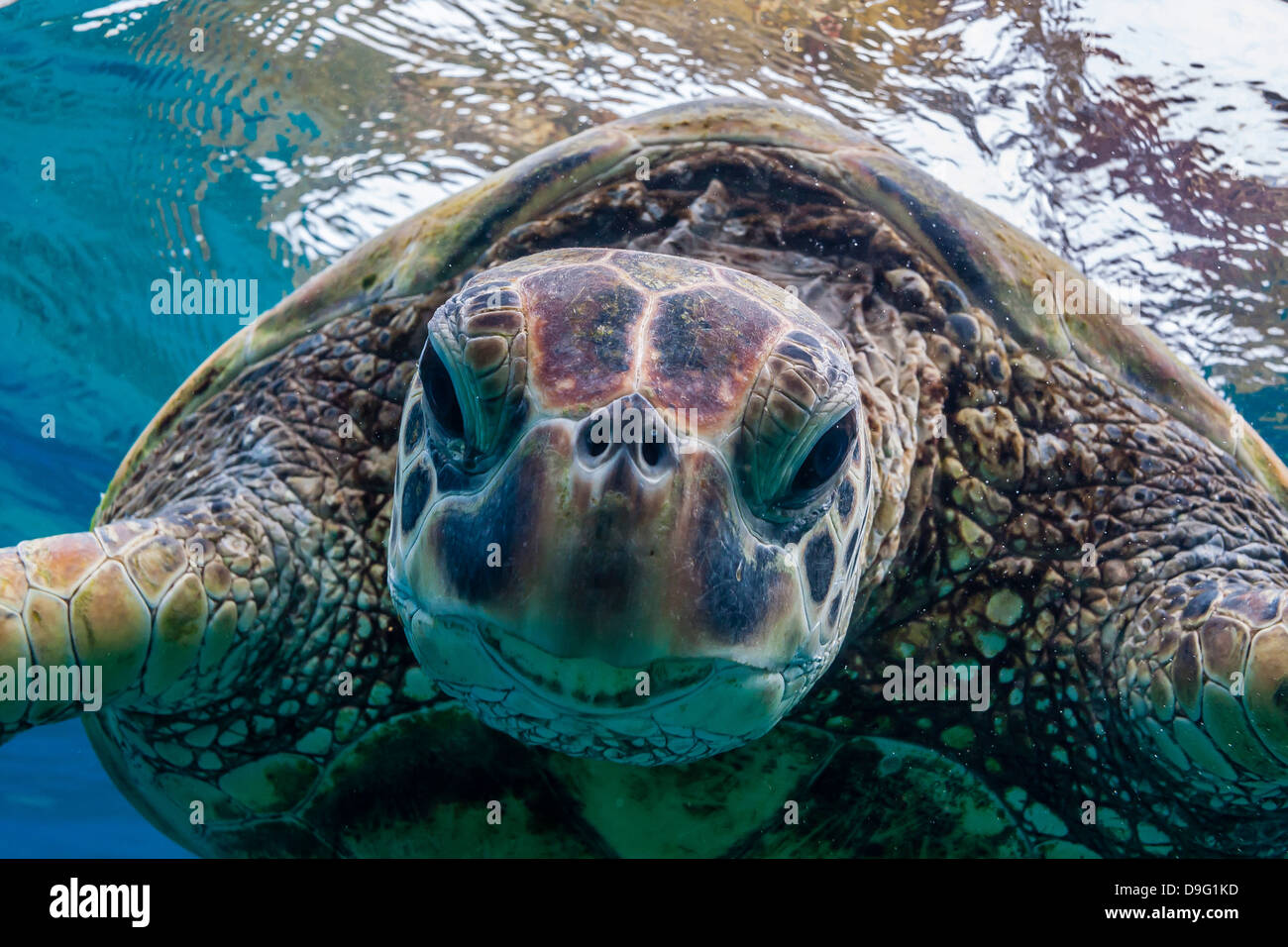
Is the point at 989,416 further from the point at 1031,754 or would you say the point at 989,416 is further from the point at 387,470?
the point at 387,470

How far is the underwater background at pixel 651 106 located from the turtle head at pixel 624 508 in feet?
15.4

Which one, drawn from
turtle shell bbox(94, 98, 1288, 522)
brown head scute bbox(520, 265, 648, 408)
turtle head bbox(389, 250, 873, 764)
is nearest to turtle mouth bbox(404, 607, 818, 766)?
turtle head bbox(389, 250, 873, 764)

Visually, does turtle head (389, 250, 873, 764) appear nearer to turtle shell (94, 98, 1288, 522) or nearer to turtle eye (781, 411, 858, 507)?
turtle eye (781, 411, 858, 507)

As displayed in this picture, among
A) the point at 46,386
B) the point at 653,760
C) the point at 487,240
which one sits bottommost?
the point at 46,386

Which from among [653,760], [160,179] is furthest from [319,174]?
[653,760]

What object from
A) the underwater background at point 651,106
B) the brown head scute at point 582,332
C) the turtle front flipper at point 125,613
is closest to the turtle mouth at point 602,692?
the brown head scute at point 582,332

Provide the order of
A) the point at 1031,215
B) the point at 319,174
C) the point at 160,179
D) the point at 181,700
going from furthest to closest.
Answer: the point at 160,179
the point at 319,174
the point at 1031,215
the point at 181,700

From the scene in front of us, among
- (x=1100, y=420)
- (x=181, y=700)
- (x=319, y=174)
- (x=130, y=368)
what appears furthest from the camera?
(x=130, y=368)

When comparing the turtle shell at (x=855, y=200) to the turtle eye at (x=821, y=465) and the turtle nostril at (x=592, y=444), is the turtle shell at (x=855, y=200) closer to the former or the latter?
the turtle eye at (x=821, y=465)

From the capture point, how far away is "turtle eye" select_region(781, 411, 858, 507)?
172cm

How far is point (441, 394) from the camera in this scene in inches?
70.0

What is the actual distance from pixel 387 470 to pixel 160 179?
649 cm
